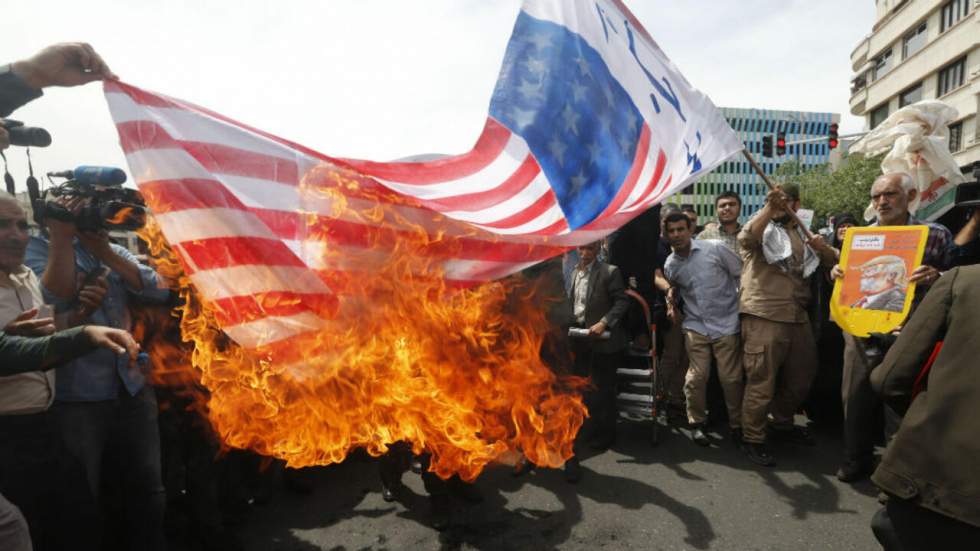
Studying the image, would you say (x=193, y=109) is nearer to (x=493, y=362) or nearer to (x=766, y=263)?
(x=493, y=362)

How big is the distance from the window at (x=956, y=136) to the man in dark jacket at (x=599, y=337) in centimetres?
3180

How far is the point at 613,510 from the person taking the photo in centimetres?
385

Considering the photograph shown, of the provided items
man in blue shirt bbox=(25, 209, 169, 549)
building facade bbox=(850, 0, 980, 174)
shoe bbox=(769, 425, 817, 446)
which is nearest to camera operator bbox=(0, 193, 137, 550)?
man in blue shirt bbox=(25, 209, 169, 549)

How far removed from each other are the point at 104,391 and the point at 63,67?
65.4 inches

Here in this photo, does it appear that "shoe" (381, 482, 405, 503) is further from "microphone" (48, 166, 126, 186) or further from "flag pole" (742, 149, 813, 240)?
"flag pole" (742, 149, 813, 240)

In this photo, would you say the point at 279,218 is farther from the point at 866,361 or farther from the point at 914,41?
the point at 914,41

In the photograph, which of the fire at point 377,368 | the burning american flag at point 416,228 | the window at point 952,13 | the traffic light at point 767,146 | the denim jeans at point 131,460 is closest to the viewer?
the burning american flag at point 416,228

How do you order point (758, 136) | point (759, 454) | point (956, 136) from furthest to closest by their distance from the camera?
point (758, 136) < point (956, 136) < point (759, 454)

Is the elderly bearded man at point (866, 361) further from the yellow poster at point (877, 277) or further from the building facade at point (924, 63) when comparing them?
the building facade at point (924, 63)

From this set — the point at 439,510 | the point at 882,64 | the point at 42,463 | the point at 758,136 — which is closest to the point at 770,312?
the point at 439,510

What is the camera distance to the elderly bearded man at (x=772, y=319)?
183 inches

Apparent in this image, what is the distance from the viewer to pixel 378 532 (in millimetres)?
3666

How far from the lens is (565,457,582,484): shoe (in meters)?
4.33

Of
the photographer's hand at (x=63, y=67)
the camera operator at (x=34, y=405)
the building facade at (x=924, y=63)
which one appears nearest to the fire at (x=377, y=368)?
the camera operator at (x=34, y=405)
